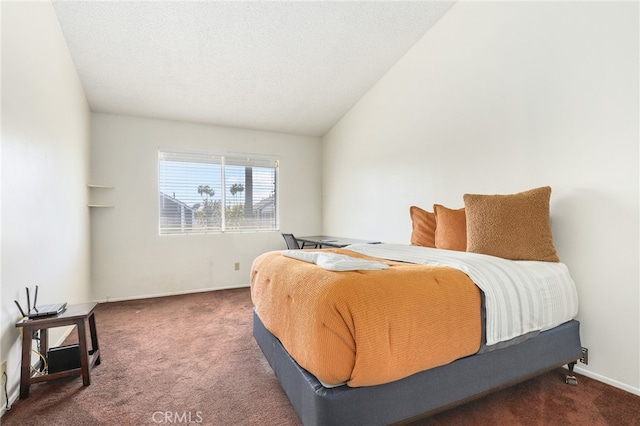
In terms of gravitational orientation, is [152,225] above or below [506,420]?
above

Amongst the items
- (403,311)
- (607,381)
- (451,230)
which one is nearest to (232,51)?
(451,230)

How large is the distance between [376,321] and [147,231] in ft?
12.3

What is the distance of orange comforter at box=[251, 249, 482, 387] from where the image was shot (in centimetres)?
107

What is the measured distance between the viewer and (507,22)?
223 centimetres

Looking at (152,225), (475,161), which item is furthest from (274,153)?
(475,161)

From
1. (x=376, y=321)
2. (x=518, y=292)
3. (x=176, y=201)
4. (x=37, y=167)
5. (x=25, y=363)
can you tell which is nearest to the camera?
(x=376, y=321)

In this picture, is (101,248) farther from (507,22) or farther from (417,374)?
(507,22)

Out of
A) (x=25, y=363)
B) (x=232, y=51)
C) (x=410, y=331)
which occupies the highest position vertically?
(x=232, y=51)

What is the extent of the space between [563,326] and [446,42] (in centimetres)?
247

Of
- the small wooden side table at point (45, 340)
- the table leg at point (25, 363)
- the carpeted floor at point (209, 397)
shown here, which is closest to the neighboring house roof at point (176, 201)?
the carpeted floor at point (209, 397)

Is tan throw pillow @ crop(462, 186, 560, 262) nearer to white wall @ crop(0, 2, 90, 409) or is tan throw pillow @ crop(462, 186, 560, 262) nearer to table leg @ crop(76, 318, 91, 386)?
table leg @ crop(76, 318, 91, 386)

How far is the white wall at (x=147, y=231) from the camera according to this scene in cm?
370

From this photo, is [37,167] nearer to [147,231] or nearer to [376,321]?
[147,231]

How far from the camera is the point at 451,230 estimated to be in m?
2.26
